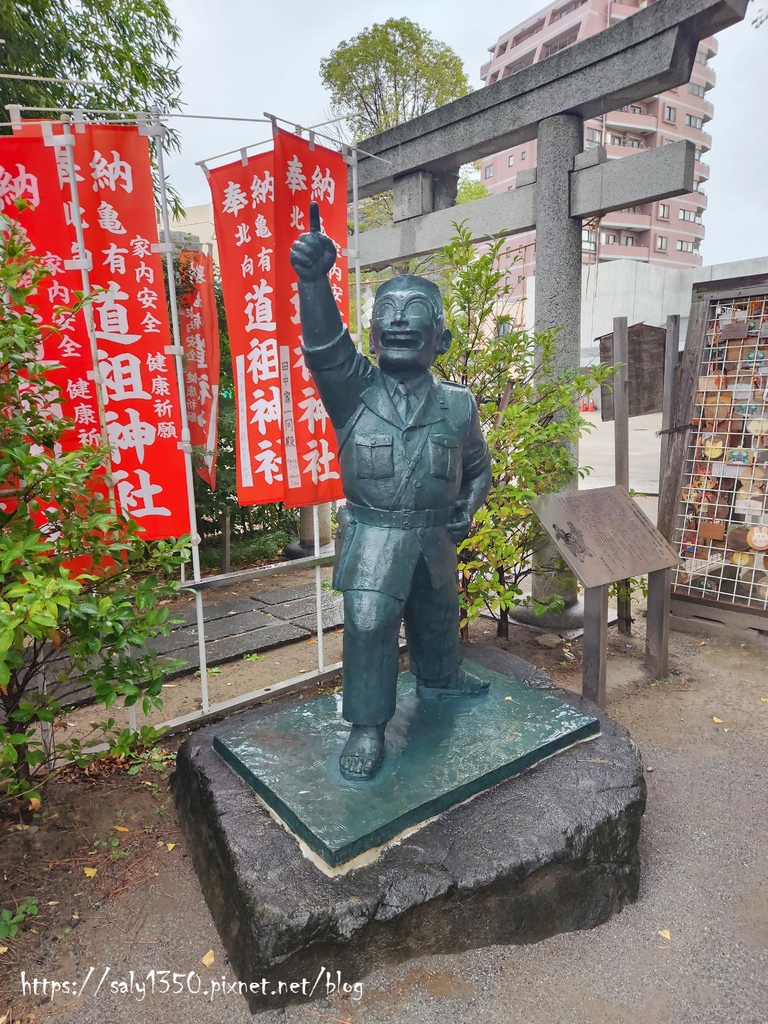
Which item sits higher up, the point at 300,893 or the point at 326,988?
the point at 300,893

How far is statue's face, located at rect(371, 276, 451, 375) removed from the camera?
2430 mm

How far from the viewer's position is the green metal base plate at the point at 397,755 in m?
2.27

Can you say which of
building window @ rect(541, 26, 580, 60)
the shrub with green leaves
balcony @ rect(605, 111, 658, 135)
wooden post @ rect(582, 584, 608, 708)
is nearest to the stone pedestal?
the shrub with green leaves

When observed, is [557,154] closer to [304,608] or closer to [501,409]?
[501,409]

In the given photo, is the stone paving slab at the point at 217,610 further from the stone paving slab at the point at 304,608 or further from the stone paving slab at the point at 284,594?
the stone paving slab at the point at 304,608

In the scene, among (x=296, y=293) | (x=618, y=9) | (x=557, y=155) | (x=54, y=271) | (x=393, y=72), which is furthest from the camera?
(x=618, y=9)

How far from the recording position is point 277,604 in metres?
6.21

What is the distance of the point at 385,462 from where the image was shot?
249 centimetres

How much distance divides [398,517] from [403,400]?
48 centimetres

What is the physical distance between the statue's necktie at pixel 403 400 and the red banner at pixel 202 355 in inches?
112

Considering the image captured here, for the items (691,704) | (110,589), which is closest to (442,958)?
(110,589)

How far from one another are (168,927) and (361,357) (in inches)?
91.4

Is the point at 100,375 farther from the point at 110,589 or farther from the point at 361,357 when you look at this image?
the point at 361,357

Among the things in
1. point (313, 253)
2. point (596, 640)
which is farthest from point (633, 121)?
point (313, 253)
